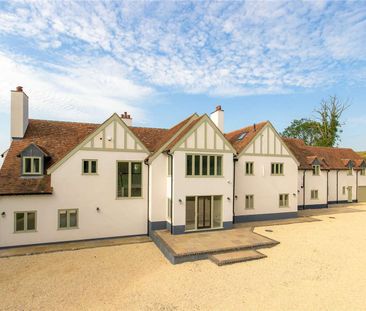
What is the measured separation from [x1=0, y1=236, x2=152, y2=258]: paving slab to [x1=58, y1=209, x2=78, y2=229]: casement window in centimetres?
108

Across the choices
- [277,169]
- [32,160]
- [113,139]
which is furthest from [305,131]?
[32,160]

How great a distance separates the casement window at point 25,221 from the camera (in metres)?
13.2

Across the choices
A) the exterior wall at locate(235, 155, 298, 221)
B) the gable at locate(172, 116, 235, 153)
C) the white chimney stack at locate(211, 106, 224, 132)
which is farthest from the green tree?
the gable at locate(172, 116, 235, 153)

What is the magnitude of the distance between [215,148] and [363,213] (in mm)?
19904

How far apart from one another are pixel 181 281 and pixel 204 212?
675cm

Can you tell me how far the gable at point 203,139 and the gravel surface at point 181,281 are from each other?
701cm

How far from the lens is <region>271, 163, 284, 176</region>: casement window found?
2075 centimetres

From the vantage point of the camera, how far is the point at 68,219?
14.2 meters

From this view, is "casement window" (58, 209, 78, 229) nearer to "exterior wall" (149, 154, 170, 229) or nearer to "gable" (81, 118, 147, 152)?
"gable" (81, 118, 147, 152)

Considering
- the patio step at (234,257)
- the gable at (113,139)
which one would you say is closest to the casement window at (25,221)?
the gable at (113,139)

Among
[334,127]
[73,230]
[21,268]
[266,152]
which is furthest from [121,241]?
[334,127]

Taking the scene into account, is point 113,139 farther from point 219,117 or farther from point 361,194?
point 361,194

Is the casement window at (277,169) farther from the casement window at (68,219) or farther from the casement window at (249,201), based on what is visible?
the casement window at (68,219)

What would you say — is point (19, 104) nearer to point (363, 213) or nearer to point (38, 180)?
point (38, 180)
